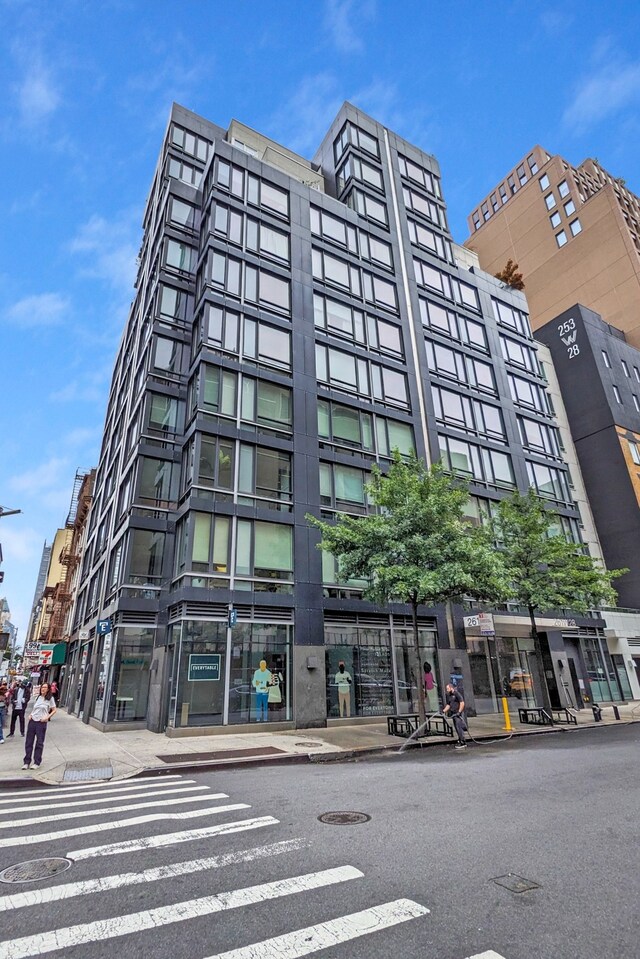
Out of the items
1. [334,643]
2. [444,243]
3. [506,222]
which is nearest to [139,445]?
[334,643]

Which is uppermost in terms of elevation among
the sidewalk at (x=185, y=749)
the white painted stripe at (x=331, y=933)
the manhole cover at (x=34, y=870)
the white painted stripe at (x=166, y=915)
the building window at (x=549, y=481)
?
the building window at (x=549, y=481)

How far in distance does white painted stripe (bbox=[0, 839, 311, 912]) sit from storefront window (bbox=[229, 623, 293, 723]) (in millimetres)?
12674

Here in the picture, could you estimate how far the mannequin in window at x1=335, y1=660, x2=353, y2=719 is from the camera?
19.8m

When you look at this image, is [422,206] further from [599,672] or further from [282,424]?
[599,672]

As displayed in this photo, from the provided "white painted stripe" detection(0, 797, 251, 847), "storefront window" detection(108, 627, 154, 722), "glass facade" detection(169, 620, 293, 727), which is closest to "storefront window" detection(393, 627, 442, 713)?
"glass facade" detection(169, 620, 293, 727)

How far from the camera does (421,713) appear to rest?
15984mm

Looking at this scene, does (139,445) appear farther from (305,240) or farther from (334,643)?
(305,240)

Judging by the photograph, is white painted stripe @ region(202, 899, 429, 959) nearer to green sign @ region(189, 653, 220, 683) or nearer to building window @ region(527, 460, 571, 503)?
green sign @ region(189, 653, 220, 683)

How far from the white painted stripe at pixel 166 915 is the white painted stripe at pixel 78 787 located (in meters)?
6.04

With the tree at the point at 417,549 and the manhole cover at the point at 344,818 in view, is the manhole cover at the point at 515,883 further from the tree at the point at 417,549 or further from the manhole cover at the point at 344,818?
the tree at the point at 417,549

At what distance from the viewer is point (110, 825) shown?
6.81 metres

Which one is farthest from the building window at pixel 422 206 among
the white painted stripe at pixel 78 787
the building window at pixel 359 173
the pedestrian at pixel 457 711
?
the white painted stripe at pixel 78 787

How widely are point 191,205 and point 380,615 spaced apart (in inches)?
919

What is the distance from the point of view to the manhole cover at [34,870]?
5.01 meters
